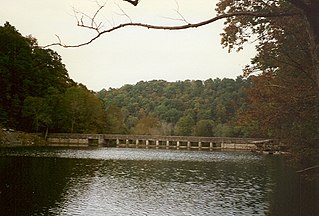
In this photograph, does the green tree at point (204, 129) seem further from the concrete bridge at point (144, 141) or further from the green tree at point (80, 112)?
the green tree at point (80, 112)

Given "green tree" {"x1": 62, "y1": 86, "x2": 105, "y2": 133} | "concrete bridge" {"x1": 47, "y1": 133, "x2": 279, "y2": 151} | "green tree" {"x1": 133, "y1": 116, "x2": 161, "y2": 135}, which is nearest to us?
"green tree" {"x1": 62, "y1": 86, "x2": 105, "y2": 133}

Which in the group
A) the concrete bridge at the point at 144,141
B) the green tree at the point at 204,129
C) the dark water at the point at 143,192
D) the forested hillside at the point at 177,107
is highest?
the forested hillside at the point at 177,107

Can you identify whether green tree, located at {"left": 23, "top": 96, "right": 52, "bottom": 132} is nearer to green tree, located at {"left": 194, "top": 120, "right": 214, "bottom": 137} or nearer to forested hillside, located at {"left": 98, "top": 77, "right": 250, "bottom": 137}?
forested hillside, located at {"left": 98, "top": 77, "right": 250, "bottom": 137}

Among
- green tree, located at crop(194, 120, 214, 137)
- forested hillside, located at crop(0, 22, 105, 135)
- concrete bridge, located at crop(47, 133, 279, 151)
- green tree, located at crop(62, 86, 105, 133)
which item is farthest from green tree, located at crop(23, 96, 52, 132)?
green tree, located at crop(194, 120, 214, 137)

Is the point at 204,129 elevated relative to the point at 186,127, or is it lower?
lower

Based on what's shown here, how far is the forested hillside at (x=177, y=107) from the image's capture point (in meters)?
100

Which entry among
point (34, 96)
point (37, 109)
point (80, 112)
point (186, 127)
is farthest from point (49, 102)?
point (186, 127)

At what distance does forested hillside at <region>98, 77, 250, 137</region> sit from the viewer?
10006 centimetres

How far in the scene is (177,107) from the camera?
428 ft

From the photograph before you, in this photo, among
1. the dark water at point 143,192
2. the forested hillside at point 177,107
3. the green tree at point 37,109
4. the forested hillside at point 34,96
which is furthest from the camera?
the forested hillside at point 177,107

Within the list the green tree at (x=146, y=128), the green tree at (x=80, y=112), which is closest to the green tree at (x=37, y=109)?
the green tree at (x=80, y=112)

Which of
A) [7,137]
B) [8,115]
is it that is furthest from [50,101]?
[7,137]

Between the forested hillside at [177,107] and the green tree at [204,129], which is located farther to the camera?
the forested hillside at [177,107]

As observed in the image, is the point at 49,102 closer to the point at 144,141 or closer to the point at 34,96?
the point at 34,96
